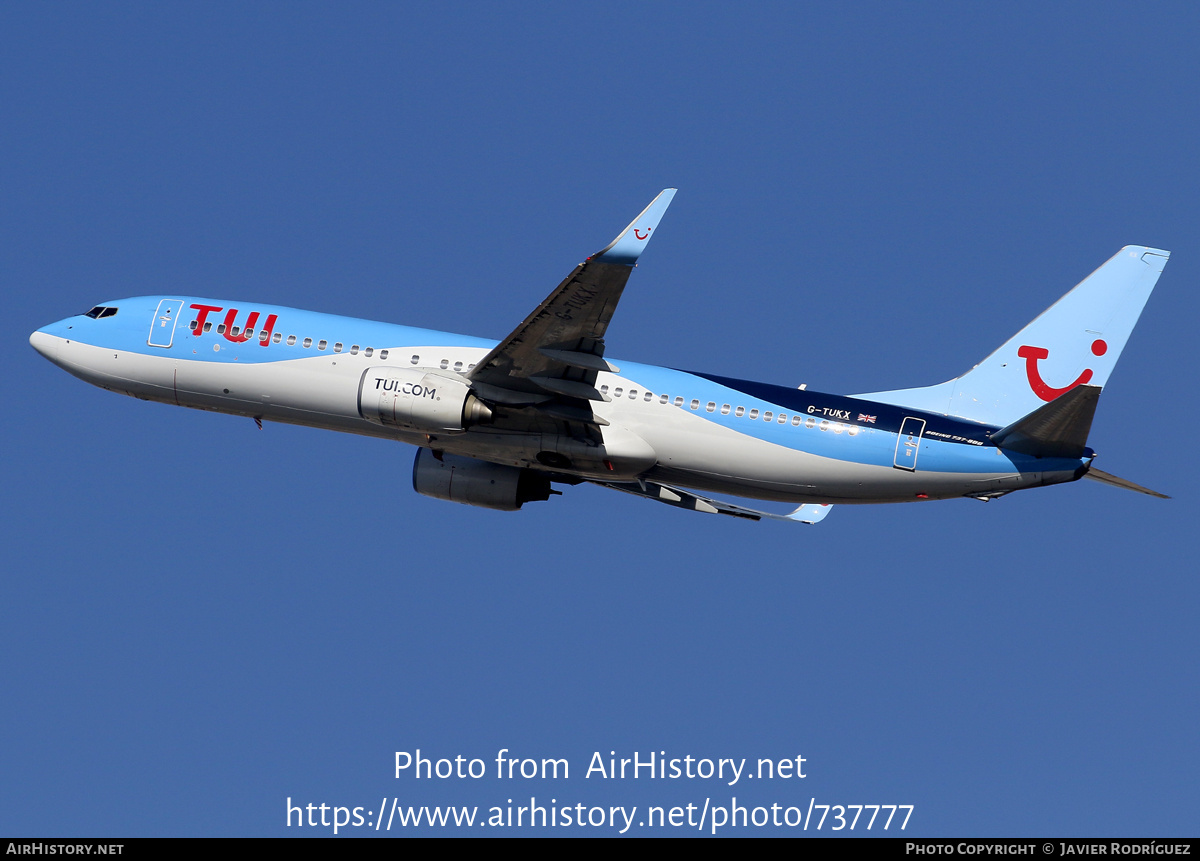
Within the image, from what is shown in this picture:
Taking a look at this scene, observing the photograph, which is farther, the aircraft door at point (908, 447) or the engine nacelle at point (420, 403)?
the engine nacelle at point (420, 403)

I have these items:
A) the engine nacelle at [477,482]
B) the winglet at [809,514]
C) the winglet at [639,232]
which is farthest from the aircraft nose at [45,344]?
the winglet at [809,514]

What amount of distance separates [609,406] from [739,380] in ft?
11.7

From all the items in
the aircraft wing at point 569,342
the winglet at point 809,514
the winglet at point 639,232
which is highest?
the winglet at point 639,232

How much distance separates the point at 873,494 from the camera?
33625 mm

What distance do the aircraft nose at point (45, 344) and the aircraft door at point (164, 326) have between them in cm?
333

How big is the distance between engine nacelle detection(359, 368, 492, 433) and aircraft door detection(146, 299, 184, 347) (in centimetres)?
693

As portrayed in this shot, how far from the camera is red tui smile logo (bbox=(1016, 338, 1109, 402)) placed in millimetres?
34375

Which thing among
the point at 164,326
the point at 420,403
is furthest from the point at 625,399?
the point at 164,326

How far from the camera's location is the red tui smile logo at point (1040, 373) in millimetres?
34375

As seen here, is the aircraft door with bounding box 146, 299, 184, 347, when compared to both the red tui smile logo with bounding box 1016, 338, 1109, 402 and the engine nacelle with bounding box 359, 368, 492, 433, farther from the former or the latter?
the red tui smile logo with bounding box 1016, 338, 1109, 402

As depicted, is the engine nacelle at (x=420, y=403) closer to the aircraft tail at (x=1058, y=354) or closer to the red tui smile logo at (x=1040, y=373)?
the aircraft tail at (x=1058, y=354)
